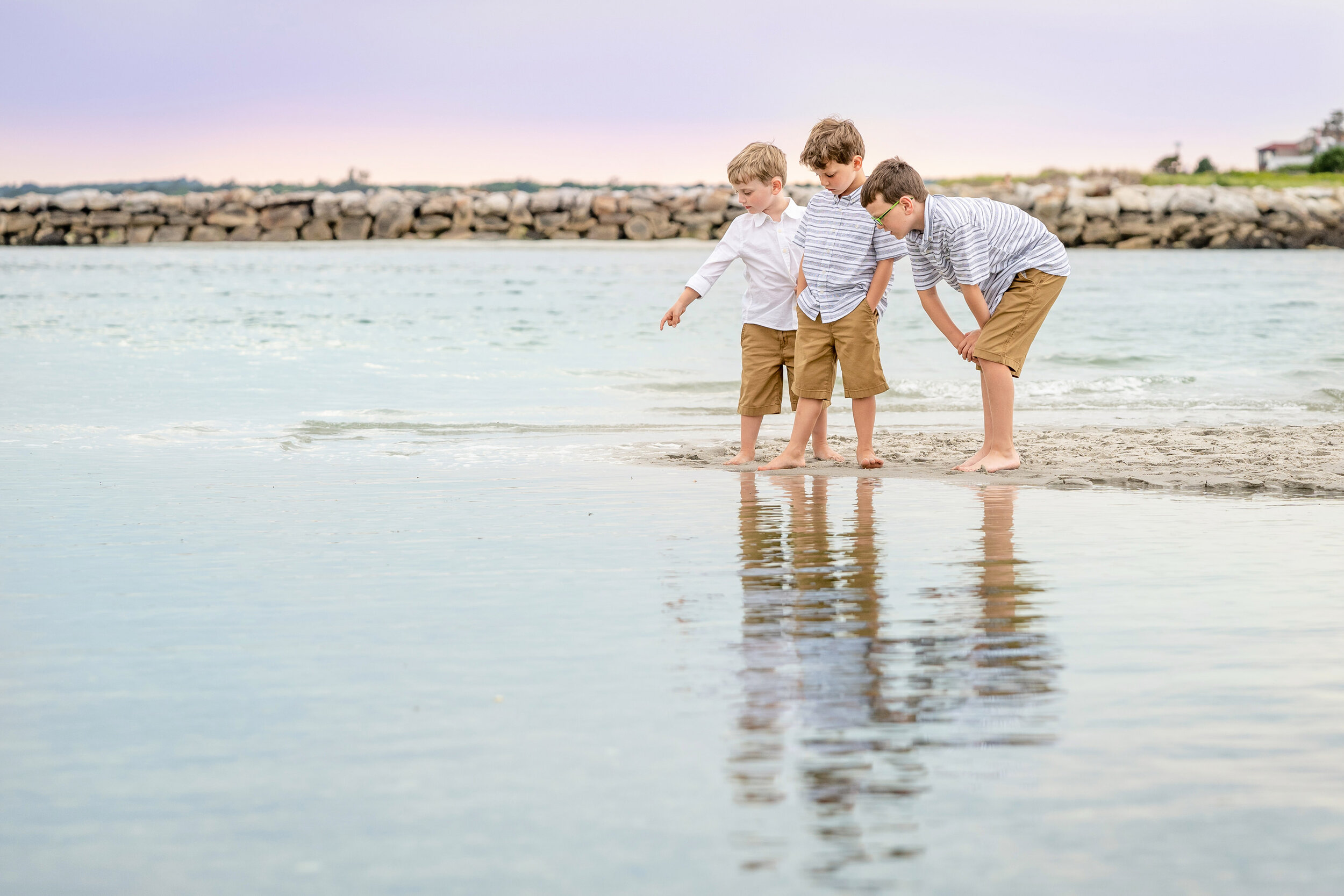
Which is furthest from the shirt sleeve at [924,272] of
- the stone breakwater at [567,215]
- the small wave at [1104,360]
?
the stone breakwater at [567,215]

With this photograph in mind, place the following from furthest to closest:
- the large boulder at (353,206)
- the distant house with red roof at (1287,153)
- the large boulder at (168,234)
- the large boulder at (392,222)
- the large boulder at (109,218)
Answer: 1. the distant house with red roof at (1287,153)
2. the large boulder at (109,218)
3. the large boulder at (168,234)
4. the large boulder at (353,206)
5. the large boulder at (392,222)

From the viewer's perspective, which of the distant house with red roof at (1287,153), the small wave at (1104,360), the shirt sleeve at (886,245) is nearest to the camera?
the shirt sleeve at (886,245)

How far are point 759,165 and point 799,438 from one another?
1.17 metres

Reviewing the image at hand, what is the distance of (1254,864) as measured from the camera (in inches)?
65.6

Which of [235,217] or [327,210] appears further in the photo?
[235,217]

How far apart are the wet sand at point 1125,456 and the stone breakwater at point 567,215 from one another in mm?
31692

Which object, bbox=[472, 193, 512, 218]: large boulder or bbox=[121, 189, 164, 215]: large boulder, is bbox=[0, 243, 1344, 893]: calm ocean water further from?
bbox=[121, 189, 164, 215]: large boulder

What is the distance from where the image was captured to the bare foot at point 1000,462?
17.5 ft

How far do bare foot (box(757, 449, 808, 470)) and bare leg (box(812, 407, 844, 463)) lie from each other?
31 cm

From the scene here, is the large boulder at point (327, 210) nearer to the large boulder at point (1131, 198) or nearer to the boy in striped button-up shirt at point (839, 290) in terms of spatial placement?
the large boulder at point (1131, 198)

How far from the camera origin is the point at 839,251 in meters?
5.54

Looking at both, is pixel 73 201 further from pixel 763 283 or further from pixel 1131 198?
pixel 763 283

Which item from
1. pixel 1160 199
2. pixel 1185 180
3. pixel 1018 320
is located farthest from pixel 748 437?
pixel 1185 180

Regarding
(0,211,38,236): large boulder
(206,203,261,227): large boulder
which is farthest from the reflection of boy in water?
(0,211,38,236): large boulder
